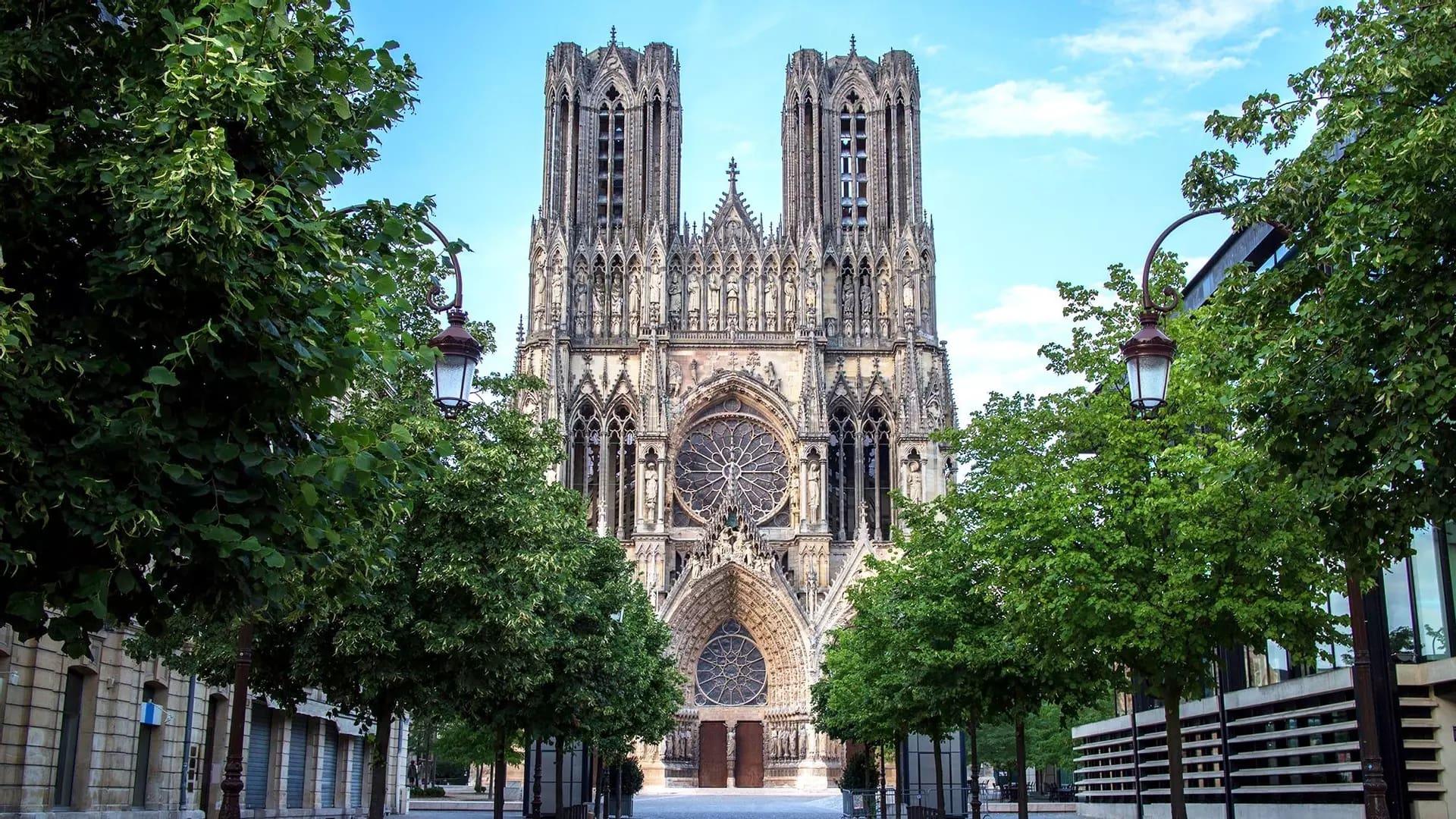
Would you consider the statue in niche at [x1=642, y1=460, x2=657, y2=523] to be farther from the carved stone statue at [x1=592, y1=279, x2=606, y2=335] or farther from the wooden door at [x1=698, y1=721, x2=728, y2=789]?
the wooden door at [x1=698, y1=721, x2=728, y2=789]

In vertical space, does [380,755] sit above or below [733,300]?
below

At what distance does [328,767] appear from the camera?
40.7 m

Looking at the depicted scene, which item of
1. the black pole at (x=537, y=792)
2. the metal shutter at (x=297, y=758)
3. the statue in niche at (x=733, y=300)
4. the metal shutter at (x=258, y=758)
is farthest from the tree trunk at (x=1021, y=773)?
the statue in niche at (x=733, y=300)

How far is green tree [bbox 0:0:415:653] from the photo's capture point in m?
7.84

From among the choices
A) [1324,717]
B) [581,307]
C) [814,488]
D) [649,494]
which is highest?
[581,307]

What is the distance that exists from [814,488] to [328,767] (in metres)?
27.9

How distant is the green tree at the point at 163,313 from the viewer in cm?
784

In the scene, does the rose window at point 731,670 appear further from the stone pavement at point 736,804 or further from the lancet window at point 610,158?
the lancet window at point 610,158

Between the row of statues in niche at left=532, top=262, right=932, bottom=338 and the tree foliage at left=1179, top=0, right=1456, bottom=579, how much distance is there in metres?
53.6

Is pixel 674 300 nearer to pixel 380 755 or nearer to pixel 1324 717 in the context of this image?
pixel 1324 717

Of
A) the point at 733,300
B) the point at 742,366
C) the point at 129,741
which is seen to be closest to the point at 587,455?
the point at 742,366

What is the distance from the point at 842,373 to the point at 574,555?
4253 cm

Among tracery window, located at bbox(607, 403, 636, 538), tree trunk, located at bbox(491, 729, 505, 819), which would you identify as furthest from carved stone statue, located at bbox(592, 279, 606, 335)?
tree trunk, located at bbox(491, 729, 505, 819)

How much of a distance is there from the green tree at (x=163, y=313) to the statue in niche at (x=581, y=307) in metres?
57.0
